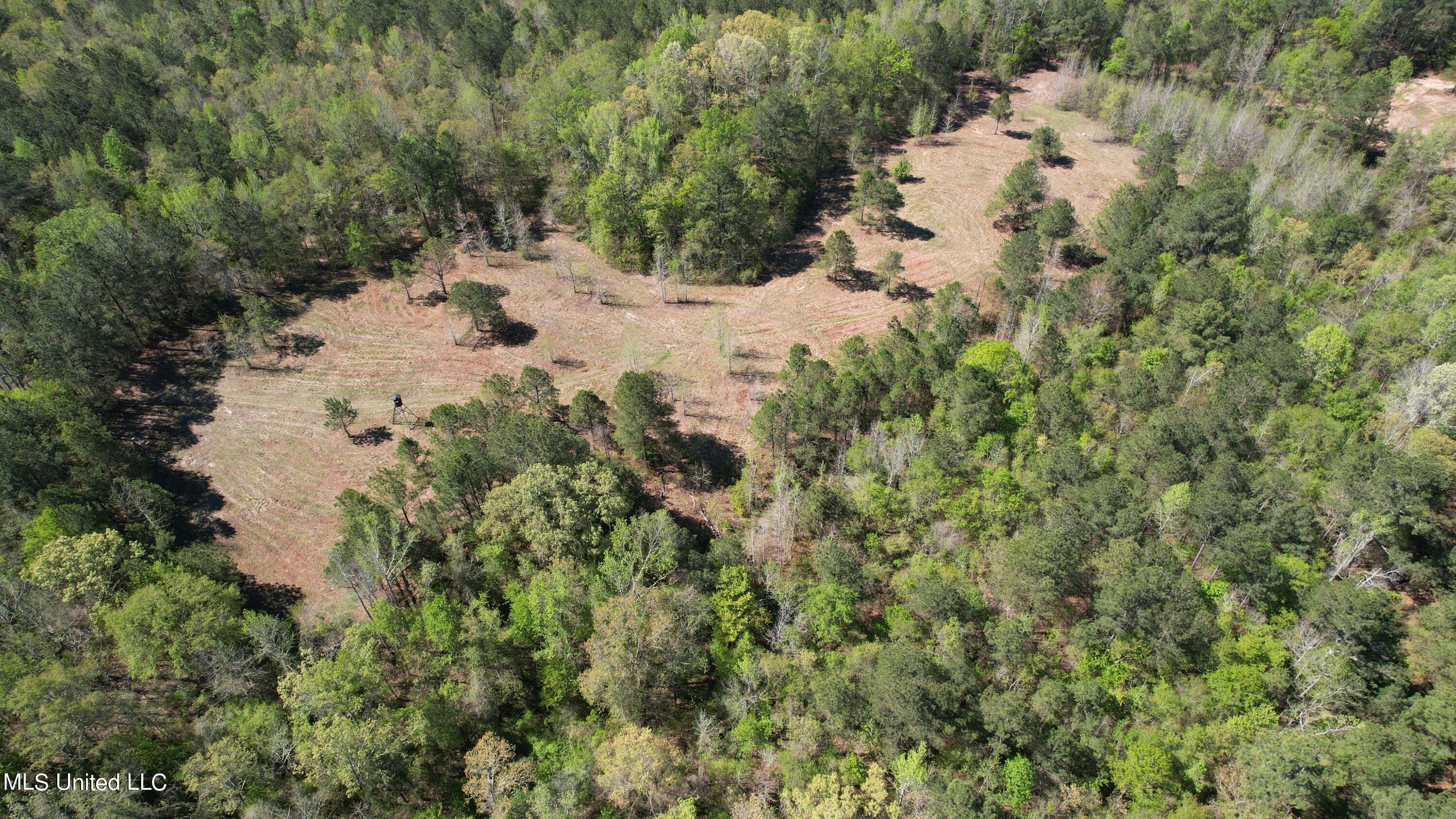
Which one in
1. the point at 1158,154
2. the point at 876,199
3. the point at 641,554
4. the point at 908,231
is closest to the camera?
the point at 641,554

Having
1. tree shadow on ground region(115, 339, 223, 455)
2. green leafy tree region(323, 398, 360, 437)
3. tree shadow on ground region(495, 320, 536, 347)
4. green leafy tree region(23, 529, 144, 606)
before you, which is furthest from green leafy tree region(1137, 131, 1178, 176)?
green leafy tree region(23, 529, 144, 606)

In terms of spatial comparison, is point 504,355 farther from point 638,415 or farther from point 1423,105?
point 1423,105

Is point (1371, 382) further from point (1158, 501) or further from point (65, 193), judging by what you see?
point (65, 193)

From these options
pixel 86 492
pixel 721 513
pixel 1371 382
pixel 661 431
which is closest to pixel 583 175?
pixel 661 431

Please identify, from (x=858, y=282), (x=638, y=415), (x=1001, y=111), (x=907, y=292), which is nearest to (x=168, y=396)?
(x=638, y=415)

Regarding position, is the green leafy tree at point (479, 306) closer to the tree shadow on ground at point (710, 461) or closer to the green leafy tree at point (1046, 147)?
the tree shadow on ground at point (710, 461)

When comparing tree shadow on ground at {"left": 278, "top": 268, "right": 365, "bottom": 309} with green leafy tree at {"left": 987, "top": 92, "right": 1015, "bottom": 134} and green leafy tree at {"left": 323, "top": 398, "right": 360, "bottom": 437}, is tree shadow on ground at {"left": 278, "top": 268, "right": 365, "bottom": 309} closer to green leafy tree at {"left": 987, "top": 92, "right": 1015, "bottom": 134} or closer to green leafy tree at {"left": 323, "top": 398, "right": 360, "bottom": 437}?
green leafy tree at {"left": 323, "top": 398, "right": 360, "bottom": 437}
